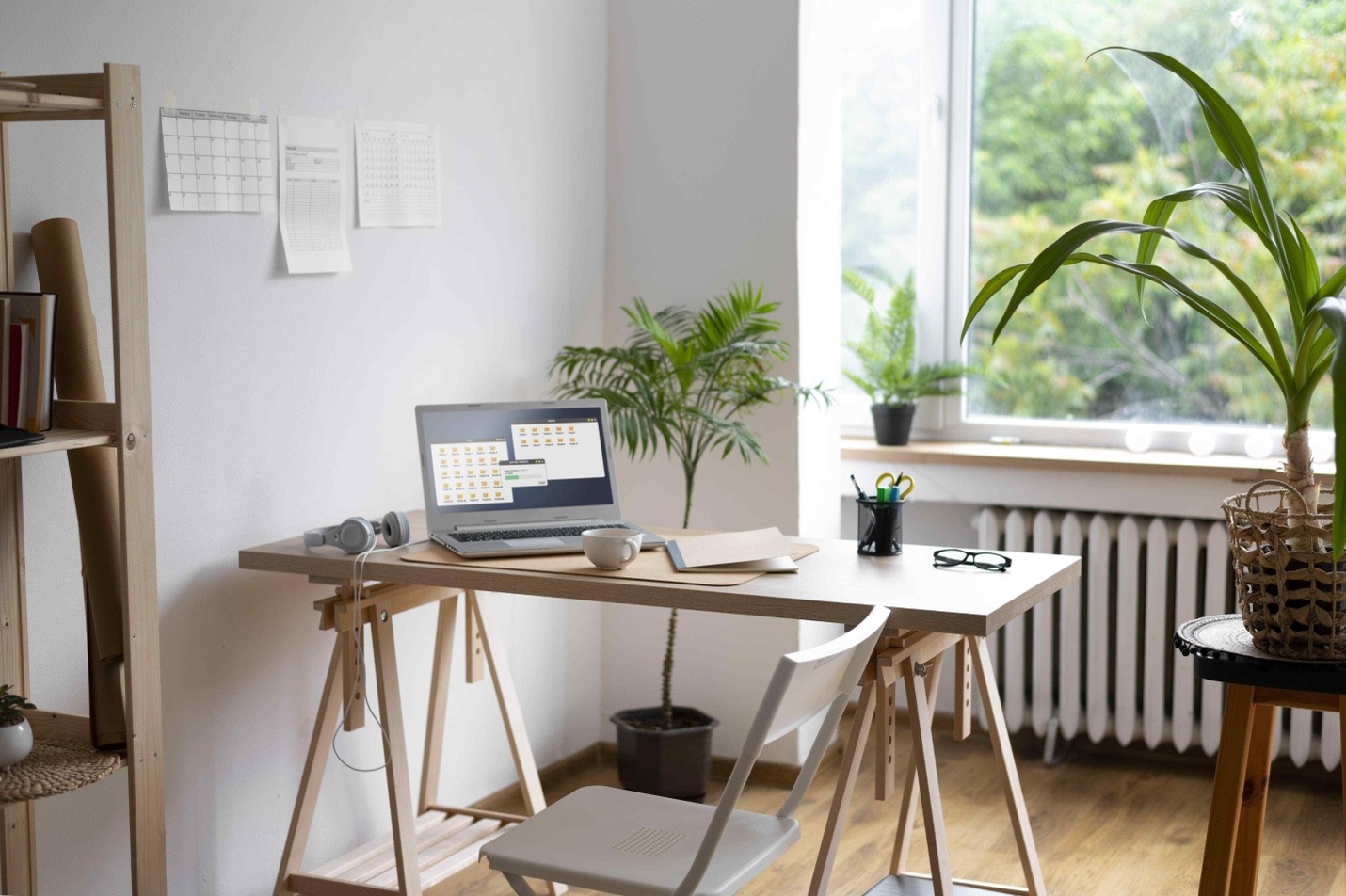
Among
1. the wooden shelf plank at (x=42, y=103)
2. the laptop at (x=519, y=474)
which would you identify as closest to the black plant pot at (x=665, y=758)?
the laptop at (x=519, y=474)

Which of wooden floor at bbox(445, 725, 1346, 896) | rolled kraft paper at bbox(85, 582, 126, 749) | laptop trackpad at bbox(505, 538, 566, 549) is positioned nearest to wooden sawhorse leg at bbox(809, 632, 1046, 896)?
wooden floor at bbox(445, 725, 1346, 896)

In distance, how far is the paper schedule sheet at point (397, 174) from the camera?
304cm

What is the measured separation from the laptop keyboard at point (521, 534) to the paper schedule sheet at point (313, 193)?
2.10 ft

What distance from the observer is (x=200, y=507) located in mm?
2707

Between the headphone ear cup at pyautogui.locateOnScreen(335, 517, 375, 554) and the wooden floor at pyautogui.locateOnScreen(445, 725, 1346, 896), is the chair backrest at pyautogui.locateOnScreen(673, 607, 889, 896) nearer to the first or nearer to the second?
the headphone ear cup at pyautogui.locateOnScreen(335, 517, 375, 554)

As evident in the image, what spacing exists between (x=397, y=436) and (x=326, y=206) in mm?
539

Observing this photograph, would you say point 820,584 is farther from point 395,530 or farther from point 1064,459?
point 1064,459

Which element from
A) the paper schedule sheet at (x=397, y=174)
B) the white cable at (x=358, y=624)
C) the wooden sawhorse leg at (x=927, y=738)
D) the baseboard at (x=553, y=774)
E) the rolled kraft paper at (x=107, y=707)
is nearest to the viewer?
the rolled kraft paper at (x=107, y=707)

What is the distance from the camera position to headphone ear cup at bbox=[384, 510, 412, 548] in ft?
9.05

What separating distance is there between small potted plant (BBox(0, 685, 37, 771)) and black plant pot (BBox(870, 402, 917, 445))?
2.56 m

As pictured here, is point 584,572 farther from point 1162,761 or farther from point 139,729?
point 1162,761

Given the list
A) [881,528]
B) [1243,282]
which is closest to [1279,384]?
[1243,282]

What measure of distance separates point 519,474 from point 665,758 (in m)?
1.04

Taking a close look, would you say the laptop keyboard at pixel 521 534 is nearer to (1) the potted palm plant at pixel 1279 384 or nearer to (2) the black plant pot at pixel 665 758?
(2) the black plant pot at pixel 665 758
